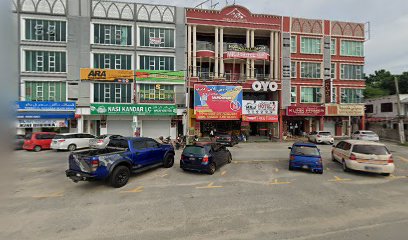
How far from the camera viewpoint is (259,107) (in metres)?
27.9

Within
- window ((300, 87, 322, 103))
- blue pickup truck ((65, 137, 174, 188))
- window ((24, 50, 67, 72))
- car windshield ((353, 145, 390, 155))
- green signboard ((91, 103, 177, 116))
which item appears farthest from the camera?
window ((300, 87, 322, 103))

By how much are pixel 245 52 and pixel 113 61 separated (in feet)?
56.0

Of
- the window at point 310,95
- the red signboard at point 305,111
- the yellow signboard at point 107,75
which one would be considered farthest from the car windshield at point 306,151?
the yellow signboard at point 107,75

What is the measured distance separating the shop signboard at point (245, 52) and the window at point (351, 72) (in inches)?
482

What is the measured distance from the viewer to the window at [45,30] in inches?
952

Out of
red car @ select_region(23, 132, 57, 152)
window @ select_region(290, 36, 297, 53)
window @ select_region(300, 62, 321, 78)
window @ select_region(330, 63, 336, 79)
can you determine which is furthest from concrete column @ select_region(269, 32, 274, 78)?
red car @ select_region(23, 132, 57, 152)

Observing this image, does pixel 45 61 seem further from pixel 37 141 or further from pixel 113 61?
pixel 37 141

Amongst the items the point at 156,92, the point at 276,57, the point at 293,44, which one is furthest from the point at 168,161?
the point at 293,44

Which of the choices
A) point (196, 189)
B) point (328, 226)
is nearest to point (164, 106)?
point (196, 189)

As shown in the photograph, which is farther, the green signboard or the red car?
the green signboard

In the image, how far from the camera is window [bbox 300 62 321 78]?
1198 inches

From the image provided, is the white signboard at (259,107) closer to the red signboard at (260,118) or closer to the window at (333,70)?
the red signboard at (260,118)

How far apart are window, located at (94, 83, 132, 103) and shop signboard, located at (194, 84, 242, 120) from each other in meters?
8.45

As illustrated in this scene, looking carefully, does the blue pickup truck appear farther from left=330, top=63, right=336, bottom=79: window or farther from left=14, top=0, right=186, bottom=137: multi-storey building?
left=330, top=63, right=336, bottom=79: window
